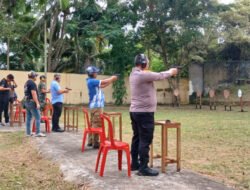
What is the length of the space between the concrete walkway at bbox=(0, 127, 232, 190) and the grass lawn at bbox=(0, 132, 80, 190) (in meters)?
0.16

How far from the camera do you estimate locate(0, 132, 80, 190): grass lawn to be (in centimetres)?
577

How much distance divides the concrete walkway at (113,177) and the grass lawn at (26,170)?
6.3 inches

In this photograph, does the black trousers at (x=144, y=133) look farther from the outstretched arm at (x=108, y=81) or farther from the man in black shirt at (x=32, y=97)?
the man in black shirt at (x=32, y=97)

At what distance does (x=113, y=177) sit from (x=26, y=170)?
6.08 feet

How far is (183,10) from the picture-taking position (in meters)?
24.2

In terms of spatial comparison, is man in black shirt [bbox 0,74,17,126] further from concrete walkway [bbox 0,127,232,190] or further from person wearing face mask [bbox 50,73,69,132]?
concrete walkway [bbox 0,127,232,190]

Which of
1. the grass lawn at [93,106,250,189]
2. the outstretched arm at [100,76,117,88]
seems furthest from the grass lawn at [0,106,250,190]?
the outstretched arm at [100,76,117,88]

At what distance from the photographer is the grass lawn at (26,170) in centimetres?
577

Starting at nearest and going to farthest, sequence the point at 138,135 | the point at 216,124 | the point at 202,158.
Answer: the point at 138,135, the point at 202,158, the point at 216,124

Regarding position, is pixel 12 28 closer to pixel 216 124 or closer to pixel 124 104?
pixel 124 104

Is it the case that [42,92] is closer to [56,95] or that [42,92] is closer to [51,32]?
[56,95]

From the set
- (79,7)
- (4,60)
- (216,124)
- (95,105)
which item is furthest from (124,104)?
(95,105)

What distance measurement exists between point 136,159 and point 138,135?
1.24 feet

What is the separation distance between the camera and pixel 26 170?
6.85m
